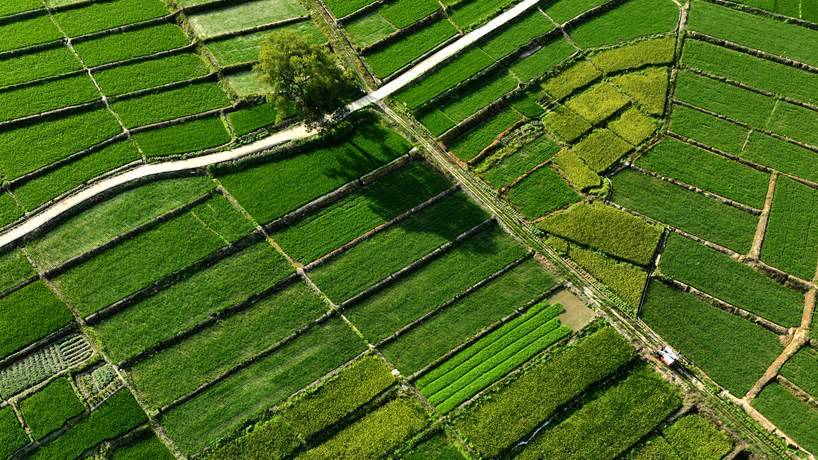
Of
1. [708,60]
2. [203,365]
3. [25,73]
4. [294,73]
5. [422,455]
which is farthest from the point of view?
[708,60]

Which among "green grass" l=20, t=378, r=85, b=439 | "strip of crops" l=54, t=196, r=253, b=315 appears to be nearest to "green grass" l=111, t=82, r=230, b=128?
"strip of crops" l=54, t=196, r=253, b=315

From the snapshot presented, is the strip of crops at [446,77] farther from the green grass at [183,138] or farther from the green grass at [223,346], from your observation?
the green grass at [223,346]

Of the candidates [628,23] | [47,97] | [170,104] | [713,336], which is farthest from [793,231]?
[47,97]

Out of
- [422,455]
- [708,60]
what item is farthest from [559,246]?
[708,60]

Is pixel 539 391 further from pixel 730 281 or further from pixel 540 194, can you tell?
pixel 730 281

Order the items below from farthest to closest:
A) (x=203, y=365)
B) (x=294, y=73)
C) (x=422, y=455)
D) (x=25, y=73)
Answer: (x=25, y=73) < (x=294, y=73) < (x=203, y=365) < (x=422, y=455)

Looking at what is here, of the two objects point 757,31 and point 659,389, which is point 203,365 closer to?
point 659,389
